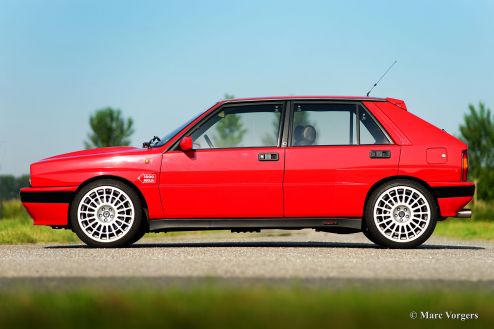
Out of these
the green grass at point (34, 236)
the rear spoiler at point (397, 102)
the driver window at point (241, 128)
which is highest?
the rear spoiler at point (397, 102)

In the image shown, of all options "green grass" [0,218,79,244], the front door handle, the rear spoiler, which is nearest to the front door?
the front door handle

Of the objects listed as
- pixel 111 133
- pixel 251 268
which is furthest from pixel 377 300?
pixel 111 133

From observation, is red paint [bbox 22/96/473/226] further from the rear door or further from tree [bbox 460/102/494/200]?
tree [bbox 460/102/494/200]

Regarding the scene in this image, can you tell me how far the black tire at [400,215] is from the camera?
995 centimetres

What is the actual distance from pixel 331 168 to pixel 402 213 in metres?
0.99

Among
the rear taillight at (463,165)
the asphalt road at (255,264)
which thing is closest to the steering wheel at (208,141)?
the asphalt road at (255,264)

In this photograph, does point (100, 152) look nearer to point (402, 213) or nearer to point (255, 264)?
point (255, 264)

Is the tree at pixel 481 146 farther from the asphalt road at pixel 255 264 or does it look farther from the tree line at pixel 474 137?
the asphalt road at pixel 255 264

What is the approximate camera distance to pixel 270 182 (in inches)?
389

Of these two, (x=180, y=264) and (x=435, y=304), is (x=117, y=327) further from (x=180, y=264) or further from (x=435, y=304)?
(x=180, y=264)

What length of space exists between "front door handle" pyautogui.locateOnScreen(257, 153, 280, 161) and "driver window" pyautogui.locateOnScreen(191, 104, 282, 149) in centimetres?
16

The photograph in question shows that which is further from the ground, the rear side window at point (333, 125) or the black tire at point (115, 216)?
the rear side window at point (333, 125)

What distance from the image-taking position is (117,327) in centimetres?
460

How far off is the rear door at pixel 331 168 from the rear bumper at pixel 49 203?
102 inches
